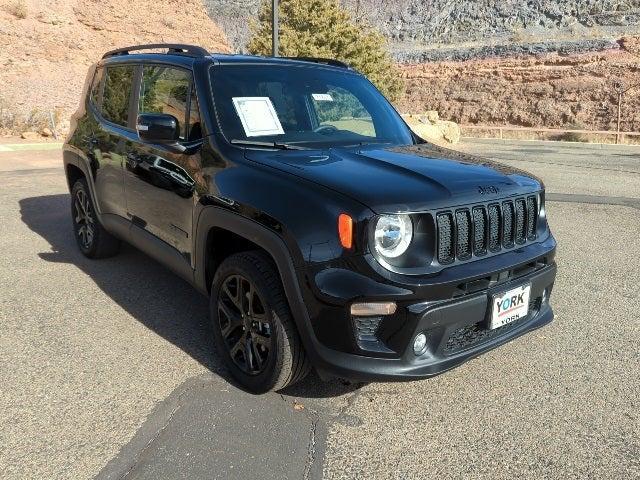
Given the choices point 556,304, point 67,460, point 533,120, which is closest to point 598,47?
point 533,120

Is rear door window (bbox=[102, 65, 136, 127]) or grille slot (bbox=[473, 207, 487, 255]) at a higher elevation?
rear door window (bbox=[102, 65, 136, 127])

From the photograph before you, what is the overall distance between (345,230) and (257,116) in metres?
1.30

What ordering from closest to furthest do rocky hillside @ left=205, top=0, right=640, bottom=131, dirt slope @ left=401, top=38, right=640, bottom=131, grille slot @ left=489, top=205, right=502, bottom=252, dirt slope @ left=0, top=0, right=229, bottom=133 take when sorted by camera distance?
grille slot @ left=489, top=205, right=502, bottom=252
dirt slope @ left=0, top=0, right=229, bottom=133
dirt slope @ left=401, top=38, right=640, bottom=131
rocky hillside @ left=205, top=0, right=640, bottom=131

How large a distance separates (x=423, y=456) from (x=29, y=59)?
22.6m

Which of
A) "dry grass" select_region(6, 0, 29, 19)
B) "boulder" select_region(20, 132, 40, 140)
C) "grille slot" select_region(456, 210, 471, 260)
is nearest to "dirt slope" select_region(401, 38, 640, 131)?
"dry grass" select_region(6, 0, 29, 19)

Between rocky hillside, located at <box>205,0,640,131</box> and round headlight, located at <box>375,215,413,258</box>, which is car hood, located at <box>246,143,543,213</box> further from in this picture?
rocky hillside, located at <box>205,0,640,131</box>

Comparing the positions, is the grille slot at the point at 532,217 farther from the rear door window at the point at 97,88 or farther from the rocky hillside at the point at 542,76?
the rocky hillside at the point at 542,76

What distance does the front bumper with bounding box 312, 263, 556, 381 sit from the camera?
8.55 feet

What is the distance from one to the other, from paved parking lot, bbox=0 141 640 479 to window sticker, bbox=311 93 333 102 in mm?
1803

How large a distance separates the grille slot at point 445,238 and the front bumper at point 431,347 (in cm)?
21

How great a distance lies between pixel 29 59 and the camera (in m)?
20.8

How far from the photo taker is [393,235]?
265 cm

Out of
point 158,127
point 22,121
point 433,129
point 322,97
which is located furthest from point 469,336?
point 22,121

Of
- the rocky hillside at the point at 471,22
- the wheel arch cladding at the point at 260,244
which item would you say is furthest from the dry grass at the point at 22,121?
the rocky hillside at the point at 471,22
